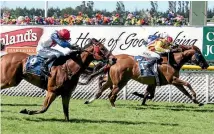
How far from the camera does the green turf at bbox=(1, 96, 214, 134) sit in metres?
11.1

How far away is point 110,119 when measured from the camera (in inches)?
511

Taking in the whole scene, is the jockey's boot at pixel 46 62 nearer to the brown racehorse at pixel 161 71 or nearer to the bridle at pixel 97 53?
the bridle at pixel 97 53

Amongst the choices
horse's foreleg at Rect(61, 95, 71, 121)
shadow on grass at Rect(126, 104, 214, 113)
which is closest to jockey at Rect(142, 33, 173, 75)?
shadow on grass at Rect(126, 104, 214, 113)

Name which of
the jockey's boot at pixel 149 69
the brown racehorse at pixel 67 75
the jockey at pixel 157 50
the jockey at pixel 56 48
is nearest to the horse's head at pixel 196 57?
the jockey at pixel 157 50

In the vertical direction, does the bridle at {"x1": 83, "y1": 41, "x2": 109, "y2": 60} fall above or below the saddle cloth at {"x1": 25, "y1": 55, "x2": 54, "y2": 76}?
above

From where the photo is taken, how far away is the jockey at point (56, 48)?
12.2 metres

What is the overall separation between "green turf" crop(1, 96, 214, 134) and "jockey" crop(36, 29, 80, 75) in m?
1.29

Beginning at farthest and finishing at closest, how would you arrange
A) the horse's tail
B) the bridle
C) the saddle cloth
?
the horse's tail → the saddle cloth → the bridle

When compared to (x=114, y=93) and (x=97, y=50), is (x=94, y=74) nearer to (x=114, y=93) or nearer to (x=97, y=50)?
(x=114, y=93)

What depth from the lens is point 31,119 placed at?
40.2 ft

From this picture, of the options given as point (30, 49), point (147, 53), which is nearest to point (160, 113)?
point (147, 53)

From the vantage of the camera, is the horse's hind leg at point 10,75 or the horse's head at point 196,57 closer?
the horse's hind leg at point 10,75

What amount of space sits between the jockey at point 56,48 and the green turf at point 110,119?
50.7 inches

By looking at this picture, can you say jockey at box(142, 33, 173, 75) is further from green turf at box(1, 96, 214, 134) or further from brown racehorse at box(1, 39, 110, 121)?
brown racehorse at box(1, 39, 110, 121)
